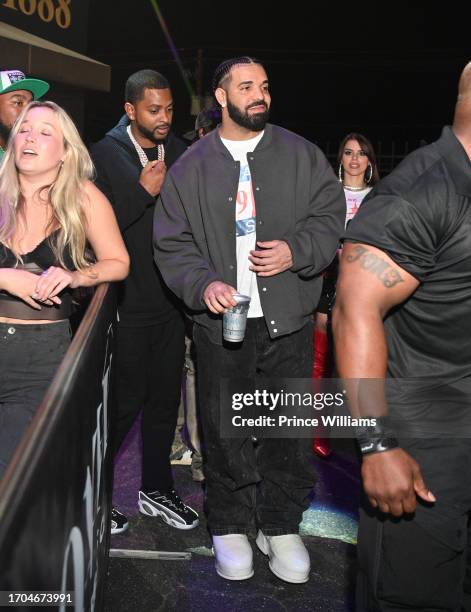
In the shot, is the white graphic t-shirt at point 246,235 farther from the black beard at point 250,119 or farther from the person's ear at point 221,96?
the person's ear at point 221,96

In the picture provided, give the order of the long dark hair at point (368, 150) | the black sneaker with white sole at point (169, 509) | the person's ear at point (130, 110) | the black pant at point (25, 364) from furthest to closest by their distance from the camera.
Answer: the long dark hair at point (368, 150) < the person's ear at point (130, 110) < the black sneaker with white sole at point (169, 509) < the black pant at point (25, 364)

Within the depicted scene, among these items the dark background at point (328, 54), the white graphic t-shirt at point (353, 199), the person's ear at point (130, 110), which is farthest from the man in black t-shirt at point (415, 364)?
the dark background at point (328, 54)

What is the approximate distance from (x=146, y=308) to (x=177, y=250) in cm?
51

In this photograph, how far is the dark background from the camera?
2348cm

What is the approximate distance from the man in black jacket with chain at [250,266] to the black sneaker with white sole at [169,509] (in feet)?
1.12

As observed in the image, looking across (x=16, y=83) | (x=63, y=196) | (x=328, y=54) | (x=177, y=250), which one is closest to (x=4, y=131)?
(x=16, y=83)

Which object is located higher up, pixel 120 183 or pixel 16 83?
pixel 16 83

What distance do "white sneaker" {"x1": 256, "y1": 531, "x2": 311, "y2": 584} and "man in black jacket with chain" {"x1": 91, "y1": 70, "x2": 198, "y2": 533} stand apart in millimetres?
617

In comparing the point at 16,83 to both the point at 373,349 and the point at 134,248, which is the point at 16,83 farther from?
the point at 373,349

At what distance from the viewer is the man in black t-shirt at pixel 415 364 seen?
223 cm

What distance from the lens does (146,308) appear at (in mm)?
3988

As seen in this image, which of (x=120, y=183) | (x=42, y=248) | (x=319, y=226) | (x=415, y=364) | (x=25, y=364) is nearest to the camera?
(x=415, y=364)

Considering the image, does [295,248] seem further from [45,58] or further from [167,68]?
[167,68]

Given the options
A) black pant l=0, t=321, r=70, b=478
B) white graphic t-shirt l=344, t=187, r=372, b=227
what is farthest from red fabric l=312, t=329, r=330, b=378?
black pant l=0, t=321, r=70, b=478
